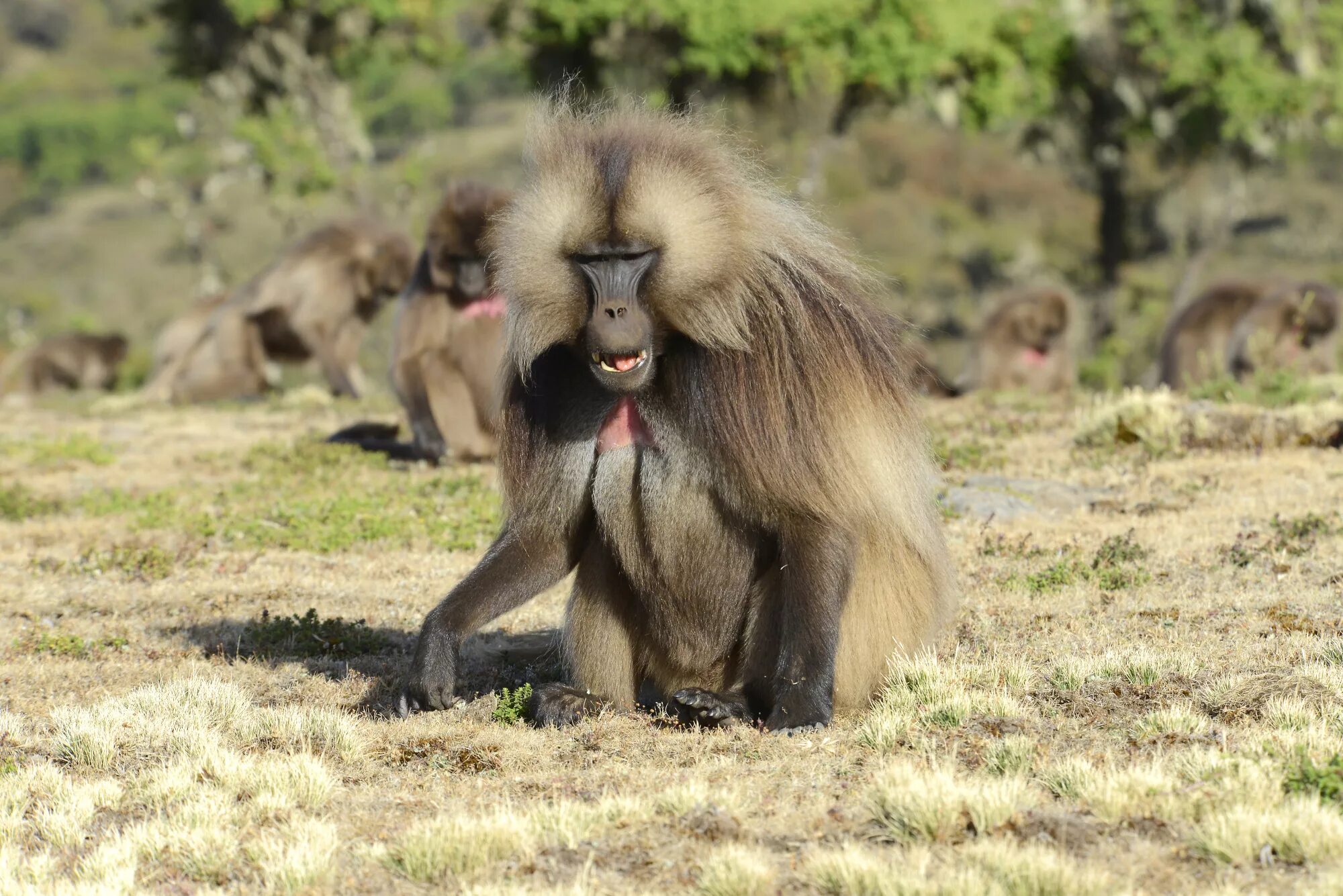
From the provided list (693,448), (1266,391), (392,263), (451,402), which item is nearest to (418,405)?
(451,402)

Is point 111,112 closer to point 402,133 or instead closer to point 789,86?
point 402,133

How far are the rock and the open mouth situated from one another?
3.78 m

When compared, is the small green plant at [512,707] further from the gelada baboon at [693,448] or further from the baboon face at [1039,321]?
the baboon face at [1039,321]

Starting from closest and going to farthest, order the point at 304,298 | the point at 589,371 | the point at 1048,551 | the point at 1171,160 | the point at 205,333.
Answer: the point at 589,371 → the point at 1048,551 → the point at 304,298 → the point at 205,333 → the point at 1171,160

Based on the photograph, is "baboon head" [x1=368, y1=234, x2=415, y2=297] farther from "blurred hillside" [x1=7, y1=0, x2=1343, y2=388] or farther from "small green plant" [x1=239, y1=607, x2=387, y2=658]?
"small green plant" [x1=239, y1=607, x2=387, y2=658]

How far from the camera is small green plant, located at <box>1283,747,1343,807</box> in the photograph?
364 cm

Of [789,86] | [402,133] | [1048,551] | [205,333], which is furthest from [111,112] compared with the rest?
[1048,551]

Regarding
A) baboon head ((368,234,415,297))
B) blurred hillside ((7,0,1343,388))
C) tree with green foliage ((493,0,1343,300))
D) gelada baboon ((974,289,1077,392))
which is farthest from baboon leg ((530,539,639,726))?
tree with green foliage ((493,0,1343,300))

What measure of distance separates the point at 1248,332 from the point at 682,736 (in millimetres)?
11576

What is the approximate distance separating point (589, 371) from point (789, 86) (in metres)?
22.3

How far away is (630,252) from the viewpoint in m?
4.45

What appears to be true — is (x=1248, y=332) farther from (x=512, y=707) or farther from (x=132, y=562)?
(x=512, y=707)

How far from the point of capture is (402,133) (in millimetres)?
72375

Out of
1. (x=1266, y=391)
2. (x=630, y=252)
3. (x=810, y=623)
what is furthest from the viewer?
(x=1266, y=391)
